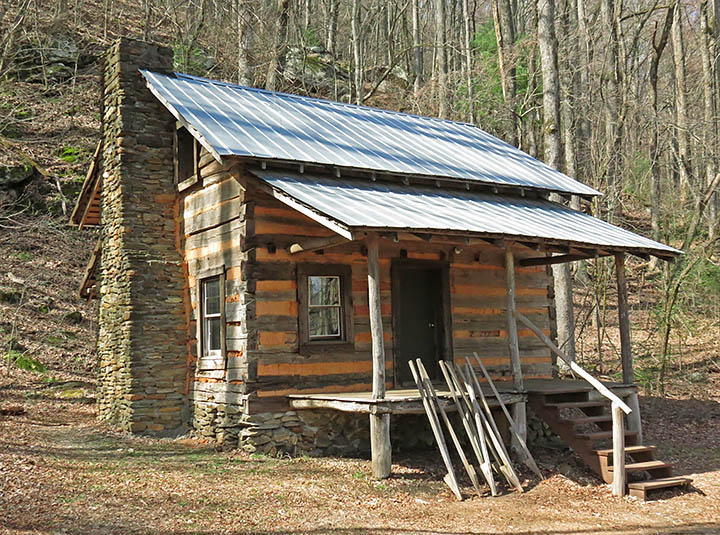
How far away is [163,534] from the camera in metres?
7.18

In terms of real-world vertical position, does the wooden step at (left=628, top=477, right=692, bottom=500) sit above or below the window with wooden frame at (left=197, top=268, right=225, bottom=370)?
below

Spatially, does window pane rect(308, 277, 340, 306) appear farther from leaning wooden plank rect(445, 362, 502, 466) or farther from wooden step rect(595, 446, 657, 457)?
wooden step rect(595, 446, 657, 457)

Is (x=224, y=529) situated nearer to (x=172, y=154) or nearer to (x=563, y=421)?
(x=563, y=421)

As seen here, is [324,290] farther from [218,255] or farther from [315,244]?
[218,255]

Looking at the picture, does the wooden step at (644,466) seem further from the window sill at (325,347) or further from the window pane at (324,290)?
the window pane at (324,290)

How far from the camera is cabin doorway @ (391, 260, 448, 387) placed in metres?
12.9

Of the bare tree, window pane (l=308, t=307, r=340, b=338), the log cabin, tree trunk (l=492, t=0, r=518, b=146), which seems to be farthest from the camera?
tree trunk (l=492, t=0, r=518, b=146)

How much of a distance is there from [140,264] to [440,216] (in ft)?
20.2

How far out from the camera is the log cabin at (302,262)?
11.1 metres

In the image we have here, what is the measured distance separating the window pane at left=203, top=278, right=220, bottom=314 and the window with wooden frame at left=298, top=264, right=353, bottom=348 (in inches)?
74.3

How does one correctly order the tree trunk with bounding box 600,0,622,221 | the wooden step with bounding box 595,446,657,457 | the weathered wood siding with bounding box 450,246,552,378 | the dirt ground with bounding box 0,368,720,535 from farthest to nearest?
the tree trunk with bounding box 600,0,622,221 < the weathered wood siding with bounding box 450,246,552,378 < the wooden step with bounding box 595,446,657,457 < the dirt ground with bounding box 0,368,720,535

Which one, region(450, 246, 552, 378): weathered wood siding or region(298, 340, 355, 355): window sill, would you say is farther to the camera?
region(450, 246, 552, 378): weathered wood siding

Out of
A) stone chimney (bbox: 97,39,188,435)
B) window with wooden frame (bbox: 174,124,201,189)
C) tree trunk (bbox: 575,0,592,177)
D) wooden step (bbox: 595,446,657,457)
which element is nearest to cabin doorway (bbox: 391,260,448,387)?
wooden step (bbox: 595,446,657,457)

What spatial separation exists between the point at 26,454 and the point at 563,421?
26.0ft
